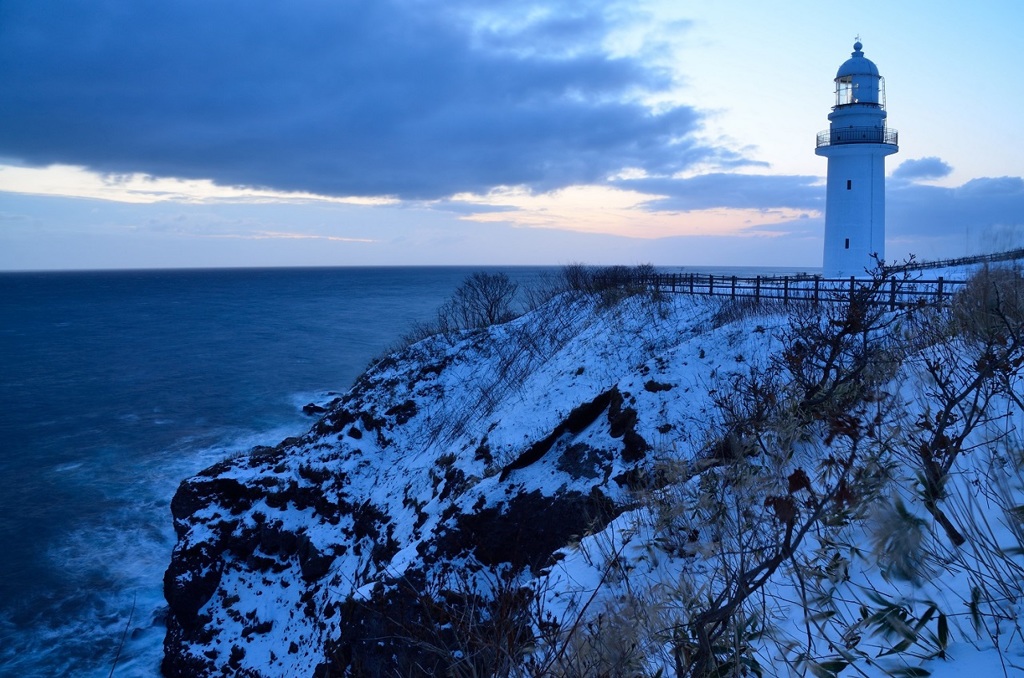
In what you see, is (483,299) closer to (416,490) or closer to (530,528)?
(416,490)

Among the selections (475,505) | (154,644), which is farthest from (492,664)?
(154,644)

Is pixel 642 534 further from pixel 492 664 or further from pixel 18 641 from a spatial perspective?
pixel 18 641

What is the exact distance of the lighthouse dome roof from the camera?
31.6 meters

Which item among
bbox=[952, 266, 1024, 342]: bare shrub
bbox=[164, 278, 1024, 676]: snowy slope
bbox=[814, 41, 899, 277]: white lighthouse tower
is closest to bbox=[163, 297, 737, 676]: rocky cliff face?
bbox=[164, 278, 1024, 676]: snowy slope

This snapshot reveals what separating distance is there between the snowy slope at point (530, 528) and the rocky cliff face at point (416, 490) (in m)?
0.07

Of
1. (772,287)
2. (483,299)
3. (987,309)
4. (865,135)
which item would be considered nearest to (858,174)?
(865,135)

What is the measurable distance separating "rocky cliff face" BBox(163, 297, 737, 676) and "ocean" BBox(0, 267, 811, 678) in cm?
300

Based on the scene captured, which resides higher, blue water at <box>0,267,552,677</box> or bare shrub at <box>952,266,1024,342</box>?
bare shrub at <box>952,266,1024,342</box>

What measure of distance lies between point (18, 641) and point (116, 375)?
127 ft

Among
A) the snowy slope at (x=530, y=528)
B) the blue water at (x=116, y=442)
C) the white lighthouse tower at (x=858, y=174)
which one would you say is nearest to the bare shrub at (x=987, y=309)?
the snowy slope at (x=530, y=528)

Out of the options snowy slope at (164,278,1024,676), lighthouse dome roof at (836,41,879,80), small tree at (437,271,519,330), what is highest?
lighthouse dome roof at (836,41,879,80)

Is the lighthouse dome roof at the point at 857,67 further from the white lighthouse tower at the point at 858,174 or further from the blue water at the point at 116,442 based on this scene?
the blue water at the point at 116,442

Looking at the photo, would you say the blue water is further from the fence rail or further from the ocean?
the fence rail

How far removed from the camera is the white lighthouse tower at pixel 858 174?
3077 centimetres
